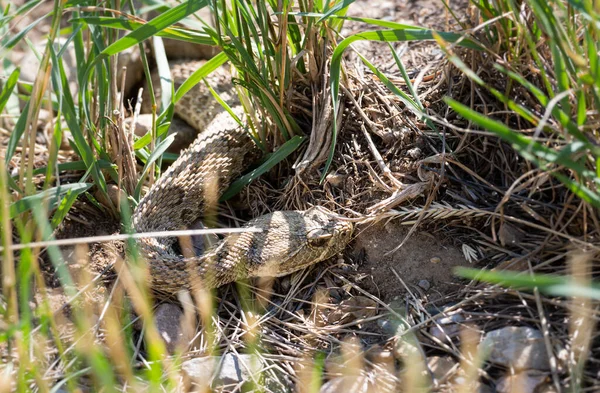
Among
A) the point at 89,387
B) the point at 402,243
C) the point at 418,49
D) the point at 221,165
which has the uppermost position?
the point at 418,49

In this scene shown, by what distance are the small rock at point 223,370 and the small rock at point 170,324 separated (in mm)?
220

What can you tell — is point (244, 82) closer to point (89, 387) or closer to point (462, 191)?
point (462, 191)

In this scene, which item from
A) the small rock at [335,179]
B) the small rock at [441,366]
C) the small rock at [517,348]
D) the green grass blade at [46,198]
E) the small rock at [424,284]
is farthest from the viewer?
the small rock at [335,179]

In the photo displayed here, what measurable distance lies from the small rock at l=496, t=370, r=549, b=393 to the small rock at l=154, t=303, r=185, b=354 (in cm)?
154

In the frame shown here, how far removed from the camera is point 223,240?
12.3ft

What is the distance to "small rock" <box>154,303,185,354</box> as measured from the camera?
339cm

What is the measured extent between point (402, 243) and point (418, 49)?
175cm

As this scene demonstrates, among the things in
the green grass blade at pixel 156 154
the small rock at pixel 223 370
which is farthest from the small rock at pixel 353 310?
the green grass blade at pixel 156 154

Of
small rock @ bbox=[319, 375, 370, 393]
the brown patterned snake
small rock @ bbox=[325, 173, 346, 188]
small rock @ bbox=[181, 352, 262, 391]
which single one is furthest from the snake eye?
small rock @ bbox=[319, 375, 370, 393]

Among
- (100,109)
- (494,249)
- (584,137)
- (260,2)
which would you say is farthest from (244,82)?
(584,137)

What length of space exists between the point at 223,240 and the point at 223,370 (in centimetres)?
84

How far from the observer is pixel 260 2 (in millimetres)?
3518

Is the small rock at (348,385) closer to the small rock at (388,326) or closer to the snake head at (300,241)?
the small rock at (388,326)

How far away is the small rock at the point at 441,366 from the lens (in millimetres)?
2832
